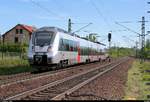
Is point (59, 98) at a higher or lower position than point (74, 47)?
lower

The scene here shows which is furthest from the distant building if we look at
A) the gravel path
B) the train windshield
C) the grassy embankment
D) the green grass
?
the gravel path

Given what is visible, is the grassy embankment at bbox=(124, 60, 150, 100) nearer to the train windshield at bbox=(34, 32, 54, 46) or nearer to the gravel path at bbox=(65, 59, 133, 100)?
the gravel path at bbox=(65, 59, 133, 100)

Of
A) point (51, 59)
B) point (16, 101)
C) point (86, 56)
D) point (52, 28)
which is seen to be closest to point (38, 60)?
point (51, 59)

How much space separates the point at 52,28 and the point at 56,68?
3629 millimetres

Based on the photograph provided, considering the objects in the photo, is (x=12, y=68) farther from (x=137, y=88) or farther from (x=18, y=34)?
(x=18, y=34)

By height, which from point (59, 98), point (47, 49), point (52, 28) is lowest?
point (59, 98)

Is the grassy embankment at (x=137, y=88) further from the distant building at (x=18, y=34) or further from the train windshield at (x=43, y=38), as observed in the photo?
the distant building at (x=18, y=34)

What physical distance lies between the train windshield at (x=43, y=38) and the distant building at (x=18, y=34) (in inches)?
2724

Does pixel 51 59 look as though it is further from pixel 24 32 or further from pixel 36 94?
pixel 24 32

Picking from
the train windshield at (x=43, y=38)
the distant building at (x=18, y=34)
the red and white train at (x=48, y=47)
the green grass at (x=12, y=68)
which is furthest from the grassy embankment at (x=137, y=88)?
the distant building at (x=18, y=34)

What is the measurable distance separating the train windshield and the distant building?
6919 centimetres

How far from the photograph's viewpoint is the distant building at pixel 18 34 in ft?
315

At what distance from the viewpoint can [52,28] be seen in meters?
27.8

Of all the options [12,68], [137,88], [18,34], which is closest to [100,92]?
[137,88]
